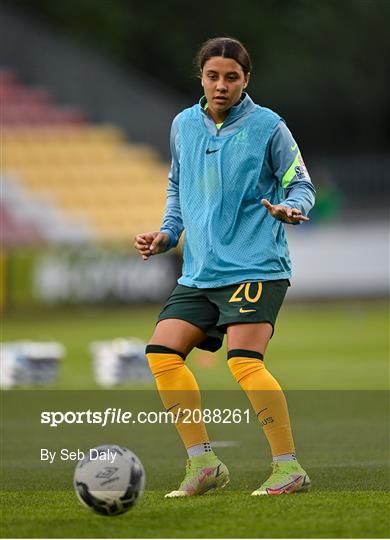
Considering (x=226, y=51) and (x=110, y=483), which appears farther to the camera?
(x=226, y=51)

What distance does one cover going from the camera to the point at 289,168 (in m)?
6.81

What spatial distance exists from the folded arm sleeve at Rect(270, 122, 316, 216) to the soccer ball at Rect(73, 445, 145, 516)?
5.19ft

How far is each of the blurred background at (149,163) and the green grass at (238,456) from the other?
0.19 meters

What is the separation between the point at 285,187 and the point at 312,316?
19.8 metres

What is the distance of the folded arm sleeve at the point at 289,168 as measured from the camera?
6777mm

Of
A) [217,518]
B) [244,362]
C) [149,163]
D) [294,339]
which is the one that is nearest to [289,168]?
[244,362]

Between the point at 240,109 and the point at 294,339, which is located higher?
the point at 240,109

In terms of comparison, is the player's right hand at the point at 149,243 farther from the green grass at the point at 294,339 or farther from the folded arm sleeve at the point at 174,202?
the green grass at the point at 294,339

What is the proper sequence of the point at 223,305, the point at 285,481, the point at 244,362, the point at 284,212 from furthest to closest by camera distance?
the point at 223,305
the point at 244,362
the point at 285,481
the point at 284,212

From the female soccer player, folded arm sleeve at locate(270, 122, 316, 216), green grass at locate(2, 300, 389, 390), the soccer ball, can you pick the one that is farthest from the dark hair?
green grass at locate(2, 300, 389, 390)

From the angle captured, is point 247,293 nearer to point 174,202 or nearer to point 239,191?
point 239,191

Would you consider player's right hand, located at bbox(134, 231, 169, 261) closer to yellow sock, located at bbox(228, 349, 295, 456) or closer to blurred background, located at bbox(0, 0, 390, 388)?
yellow sock, located at bbox(228, 349, 295, 456)

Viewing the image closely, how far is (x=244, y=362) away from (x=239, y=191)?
33.6 inches

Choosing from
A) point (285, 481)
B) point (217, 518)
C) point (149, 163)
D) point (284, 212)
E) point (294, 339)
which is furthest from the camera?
point (149, 163)
